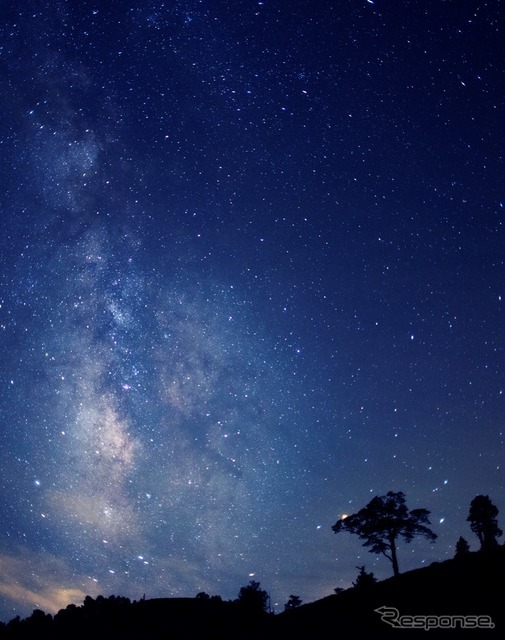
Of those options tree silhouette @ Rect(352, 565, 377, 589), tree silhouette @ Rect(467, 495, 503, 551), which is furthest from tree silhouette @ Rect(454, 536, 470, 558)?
tree silhouette @ Rect(352, 565, 377, 589)

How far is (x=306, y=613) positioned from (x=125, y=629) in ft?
53.4

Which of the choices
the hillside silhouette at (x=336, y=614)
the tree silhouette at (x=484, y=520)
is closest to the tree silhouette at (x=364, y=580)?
the hillside silhouette at (x=336, y=614)

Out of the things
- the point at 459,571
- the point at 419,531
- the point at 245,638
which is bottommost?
the point at 245,638

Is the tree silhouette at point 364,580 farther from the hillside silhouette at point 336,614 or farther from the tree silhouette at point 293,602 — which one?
the tree silhouette at point 293,602

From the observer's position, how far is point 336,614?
25828 millimetres

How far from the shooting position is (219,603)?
143ft

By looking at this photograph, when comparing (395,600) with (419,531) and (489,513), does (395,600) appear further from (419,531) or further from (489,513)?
(489,513)

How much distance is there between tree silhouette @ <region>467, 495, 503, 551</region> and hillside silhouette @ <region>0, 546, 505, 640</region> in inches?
647

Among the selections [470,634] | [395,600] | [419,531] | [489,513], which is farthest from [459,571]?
[489,513]

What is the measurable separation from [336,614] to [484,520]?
24.7 meters

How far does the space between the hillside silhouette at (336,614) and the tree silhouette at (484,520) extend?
16.4 meters

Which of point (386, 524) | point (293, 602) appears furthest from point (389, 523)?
point (293, 602)

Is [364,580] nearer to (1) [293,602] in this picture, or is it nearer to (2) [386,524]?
(2) [386,524]

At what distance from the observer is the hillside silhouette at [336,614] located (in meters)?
19.2
